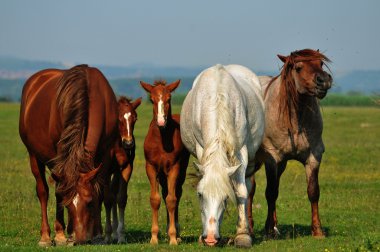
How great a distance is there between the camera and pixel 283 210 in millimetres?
15875

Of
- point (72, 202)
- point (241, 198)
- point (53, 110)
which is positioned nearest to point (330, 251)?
point (241, 198)

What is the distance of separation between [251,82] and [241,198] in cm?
320

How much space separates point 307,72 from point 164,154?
7.75 ft

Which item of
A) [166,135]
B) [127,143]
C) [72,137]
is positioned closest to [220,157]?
[72,137]

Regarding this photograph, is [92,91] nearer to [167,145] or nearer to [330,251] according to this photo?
[167,145]

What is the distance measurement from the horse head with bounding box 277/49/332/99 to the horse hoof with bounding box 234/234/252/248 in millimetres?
2555

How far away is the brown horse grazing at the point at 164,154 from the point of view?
457 inches

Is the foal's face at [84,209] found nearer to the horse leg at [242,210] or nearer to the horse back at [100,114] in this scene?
the horse back at [100,114]

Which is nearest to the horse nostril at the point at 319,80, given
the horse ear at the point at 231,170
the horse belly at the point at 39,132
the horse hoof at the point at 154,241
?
the horse ear at the point at 231,170

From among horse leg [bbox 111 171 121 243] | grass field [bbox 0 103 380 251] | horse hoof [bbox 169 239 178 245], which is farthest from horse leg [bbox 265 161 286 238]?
horse leg [bbox 111 171 121 243]

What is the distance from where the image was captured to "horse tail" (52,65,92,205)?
9875 millimetres

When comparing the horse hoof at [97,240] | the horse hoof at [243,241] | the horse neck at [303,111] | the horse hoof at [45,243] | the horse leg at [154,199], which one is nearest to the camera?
the horse hoof at [97,240]

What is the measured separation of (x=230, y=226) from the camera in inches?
535

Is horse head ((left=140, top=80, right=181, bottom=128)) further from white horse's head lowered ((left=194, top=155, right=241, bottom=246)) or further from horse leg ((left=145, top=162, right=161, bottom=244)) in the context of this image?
white horse's head lowered ((left=194, top=155, right=241, bottom=246))
